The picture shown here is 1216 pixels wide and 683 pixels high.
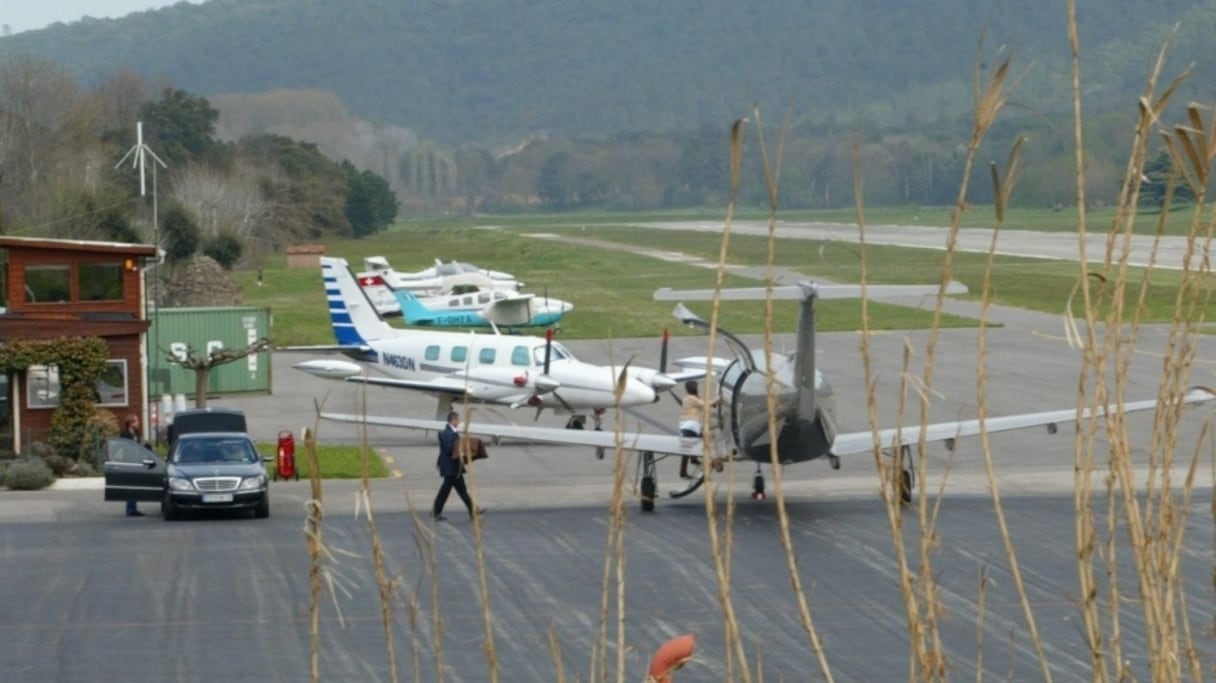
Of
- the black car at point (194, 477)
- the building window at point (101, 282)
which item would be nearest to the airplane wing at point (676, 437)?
the black car at point (194, 477)

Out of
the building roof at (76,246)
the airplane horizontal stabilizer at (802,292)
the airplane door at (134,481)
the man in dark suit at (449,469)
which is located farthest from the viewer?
the building roof at (76,246)

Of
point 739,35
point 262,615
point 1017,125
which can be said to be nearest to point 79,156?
point 1017,125

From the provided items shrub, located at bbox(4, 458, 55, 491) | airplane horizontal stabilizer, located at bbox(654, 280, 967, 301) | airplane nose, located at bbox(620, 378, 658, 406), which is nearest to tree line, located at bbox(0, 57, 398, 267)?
shrub, located at bbox(4, 458, 55, 491)

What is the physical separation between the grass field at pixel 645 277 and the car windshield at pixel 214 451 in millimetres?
11599

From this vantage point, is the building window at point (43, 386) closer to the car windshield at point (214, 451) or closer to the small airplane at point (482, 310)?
the car windshield at point (214, 451)

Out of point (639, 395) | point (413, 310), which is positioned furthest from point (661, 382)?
point (413, 310)

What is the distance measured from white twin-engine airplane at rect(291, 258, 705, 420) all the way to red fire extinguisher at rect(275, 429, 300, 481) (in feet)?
10.2

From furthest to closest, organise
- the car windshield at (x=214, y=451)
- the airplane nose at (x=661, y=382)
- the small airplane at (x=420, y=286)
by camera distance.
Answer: the small airplane at (x=420, y=286) → the airplane nose at (x=661, y=382) → the car windshield at (x=214, y=451)

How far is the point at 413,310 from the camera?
56.6 metres

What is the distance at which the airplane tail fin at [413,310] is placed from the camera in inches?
2199

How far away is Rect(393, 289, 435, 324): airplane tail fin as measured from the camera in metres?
55.8

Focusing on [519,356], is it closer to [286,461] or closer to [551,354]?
[551,354]

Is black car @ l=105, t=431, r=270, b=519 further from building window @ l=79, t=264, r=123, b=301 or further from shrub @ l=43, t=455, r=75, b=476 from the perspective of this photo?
building window @ l=79, t=264, r=123, b=301

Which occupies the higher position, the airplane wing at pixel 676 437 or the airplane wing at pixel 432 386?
the airplane wing at pixel 676 437
